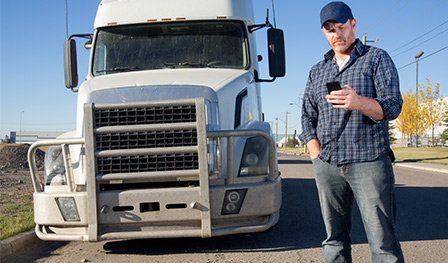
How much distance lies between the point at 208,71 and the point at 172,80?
78 cm

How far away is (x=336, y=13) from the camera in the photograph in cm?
311

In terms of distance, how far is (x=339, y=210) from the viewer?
329cm

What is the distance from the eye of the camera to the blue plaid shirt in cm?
302

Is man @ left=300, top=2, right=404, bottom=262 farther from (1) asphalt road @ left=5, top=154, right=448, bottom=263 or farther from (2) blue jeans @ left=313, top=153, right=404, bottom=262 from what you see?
(1) asphalt road @ left=5, top=154, right=448, bottom=263

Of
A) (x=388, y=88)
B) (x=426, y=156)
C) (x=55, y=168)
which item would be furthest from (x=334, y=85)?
(x=426, y=156)

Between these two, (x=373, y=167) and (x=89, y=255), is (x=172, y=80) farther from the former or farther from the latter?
(x=373, y=167)

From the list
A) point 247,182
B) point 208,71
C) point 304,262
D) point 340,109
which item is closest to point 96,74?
point 208,71

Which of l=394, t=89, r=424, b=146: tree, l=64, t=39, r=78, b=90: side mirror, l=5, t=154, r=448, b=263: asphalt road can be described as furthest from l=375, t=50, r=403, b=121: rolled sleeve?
l=394, t=89, r=424, b=146: tree

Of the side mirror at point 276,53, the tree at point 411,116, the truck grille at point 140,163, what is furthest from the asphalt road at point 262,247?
the tree at point 411,116

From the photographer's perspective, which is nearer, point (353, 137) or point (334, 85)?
point (334, 85)

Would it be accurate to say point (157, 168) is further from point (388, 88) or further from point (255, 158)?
point (388, 88)

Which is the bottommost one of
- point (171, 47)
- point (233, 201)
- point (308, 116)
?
point (233, 201)

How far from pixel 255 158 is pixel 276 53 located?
229cm

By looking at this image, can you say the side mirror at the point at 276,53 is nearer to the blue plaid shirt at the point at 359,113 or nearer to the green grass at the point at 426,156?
the blue plaid shirt at the point at 359,113
